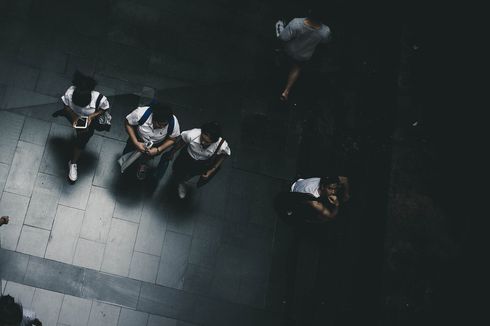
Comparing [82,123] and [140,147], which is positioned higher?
[82,123]

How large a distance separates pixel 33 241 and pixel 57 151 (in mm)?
1295

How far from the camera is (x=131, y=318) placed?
19.8 feet

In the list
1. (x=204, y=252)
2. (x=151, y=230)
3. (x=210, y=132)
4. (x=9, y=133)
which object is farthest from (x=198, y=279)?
(x=9, y=133)

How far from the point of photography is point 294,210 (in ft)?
20.0

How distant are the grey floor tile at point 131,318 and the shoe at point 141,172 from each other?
70.7 inches

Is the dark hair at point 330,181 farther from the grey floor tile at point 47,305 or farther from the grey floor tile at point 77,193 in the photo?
the grey floor tile at point 47,305

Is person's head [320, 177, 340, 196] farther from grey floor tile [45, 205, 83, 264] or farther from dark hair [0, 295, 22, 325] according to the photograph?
dark hair [0, 295, 22, 325]

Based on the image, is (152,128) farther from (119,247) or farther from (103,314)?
(103,314)

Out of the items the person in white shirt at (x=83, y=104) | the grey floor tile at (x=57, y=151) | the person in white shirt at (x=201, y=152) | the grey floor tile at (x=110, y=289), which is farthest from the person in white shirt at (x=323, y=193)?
the grey floor tile at (x=57, y=151)

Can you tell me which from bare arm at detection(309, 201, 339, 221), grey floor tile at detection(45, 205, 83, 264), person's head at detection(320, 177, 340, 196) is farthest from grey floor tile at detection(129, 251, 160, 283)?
person's head at detection(320, 177, 340, 196)

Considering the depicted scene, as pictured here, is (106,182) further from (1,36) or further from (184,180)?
(1,36)

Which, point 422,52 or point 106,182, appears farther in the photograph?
point 422,52

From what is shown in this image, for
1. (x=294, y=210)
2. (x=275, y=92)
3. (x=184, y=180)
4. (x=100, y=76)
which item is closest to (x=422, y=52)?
(x=275, y=92)

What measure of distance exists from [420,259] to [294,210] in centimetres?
234
